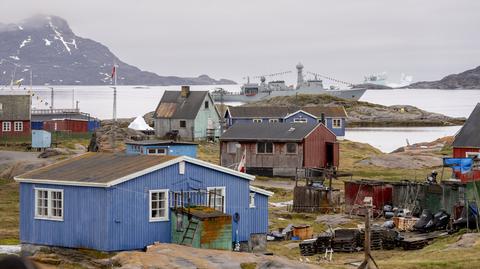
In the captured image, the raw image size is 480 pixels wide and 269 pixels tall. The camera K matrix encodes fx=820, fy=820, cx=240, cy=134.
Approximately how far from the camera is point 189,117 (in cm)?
8650

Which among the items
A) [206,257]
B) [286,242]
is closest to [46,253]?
[206,257]

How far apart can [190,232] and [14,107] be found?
202ft

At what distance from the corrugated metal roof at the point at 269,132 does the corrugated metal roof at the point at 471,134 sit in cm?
1227

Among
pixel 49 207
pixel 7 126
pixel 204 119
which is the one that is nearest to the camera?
pixel 49 207

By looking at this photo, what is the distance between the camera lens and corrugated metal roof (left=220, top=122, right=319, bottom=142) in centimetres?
6131

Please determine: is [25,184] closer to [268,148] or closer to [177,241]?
[177,241]

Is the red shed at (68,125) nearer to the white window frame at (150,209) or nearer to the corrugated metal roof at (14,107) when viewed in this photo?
the corrugated metal roof at (14,107)

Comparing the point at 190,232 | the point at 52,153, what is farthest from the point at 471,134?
the point at 52,153

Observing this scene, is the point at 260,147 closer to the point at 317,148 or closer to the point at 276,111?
the point at 317,148

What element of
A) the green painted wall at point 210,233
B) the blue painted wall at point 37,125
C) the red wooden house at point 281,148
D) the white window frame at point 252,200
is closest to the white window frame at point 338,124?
the red wooden house at point 281,148

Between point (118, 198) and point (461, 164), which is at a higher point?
point (461, 164)

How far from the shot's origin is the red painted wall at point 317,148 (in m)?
61.0

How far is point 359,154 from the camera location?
268 ft

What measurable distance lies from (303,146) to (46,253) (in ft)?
113
